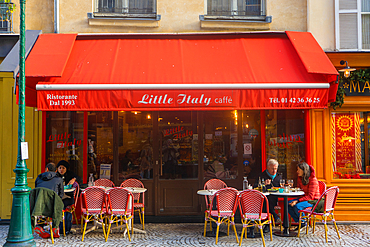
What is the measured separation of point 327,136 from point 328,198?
2.15 meters

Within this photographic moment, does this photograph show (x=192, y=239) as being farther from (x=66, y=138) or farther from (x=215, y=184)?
(x=66, y=138)

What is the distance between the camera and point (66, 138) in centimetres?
866

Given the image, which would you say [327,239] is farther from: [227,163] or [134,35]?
[134,35]

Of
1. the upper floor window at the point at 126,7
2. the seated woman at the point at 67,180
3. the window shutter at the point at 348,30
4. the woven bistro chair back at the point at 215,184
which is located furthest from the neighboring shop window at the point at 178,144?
the window shutter at the point at 348,30

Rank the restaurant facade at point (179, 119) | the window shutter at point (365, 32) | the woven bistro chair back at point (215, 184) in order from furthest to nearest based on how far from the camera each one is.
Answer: the window shutter at point (365, 32) < the woven bistro chair back at point (215, 184) < the restaurant facade at point (179, 119)

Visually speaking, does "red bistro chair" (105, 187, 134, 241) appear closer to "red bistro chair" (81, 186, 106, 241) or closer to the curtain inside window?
"red bistro chair" (81, 186, 106, 241)

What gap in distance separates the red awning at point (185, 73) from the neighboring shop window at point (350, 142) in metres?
1.54

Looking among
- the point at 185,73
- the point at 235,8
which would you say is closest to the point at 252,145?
the point at 185,73

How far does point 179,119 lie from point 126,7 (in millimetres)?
3159

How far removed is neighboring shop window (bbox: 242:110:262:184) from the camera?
869 cm

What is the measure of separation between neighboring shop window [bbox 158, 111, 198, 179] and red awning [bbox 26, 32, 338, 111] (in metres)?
1.70

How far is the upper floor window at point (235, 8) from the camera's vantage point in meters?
8.91

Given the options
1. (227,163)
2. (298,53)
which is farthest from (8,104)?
(298,53)

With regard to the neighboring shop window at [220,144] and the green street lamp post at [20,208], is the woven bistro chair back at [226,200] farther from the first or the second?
the green street lamp post at [20,208]
